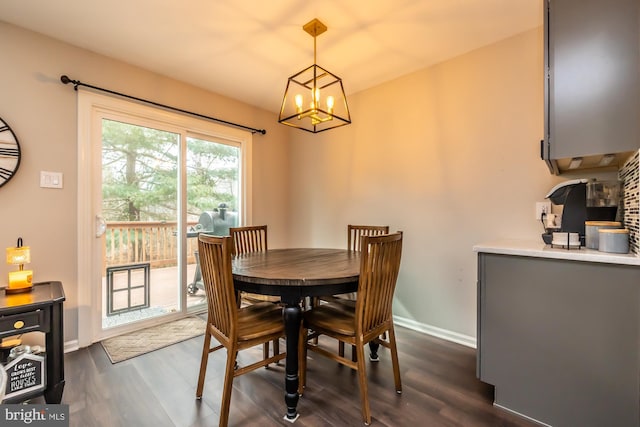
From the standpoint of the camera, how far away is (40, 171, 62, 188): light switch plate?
215 centimetres

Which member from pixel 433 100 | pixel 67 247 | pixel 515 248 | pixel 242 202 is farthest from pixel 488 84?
pixel 67 247

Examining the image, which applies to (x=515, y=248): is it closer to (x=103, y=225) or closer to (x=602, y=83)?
(x=602, y=83)

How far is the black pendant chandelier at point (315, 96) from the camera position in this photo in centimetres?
190

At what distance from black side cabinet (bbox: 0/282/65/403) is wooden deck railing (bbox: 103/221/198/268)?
84cm

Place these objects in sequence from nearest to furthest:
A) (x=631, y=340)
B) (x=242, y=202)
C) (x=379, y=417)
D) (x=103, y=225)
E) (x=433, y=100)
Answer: (x=631, y=340) < (x=379, y=417) < (x=103, y=225) < (x=433, y=100) < (x=242, y=202)

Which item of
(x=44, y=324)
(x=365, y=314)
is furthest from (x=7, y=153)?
(x=365, y=314)

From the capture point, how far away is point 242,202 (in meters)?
3.50

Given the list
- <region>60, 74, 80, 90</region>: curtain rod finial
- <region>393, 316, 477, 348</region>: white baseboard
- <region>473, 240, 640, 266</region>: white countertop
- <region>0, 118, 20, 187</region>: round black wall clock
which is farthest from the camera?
<region>393, 316, 477, 348</region>: white baseboard

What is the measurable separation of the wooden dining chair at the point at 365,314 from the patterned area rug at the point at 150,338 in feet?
4.46

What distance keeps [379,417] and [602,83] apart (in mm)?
2006

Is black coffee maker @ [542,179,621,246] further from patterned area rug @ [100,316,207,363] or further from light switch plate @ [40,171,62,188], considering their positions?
light switch plate @ [40,171,62,188]

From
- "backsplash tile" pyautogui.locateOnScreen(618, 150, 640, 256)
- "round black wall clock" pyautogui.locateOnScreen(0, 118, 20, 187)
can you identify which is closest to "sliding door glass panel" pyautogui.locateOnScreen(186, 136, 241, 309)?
"round black wall clock" pyautogui.locateOnScreen(0, 118, 20, 187)

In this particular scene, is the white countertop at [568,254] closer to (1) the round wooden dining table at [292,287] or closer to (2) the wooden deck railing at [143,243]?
(1) the round wooden dining table at [292,287]

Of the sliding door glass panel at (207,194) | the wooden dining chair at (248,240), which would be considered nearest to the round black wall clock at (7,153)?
the sliding door glass panel at (207,194)
